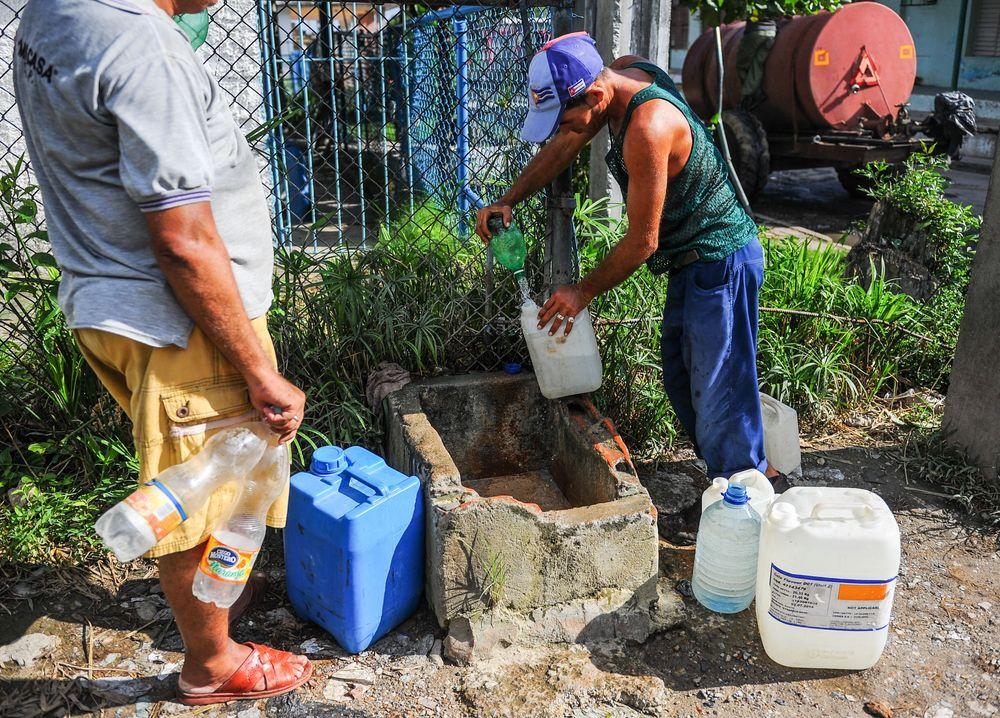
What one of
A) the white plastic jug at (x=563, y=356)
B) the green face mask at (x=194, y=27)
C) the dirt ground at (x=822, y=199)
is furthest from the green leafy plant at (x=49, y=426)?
the dirt ground at (x=822, y=199)

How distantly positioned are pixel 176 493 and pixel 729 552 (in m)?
1.70

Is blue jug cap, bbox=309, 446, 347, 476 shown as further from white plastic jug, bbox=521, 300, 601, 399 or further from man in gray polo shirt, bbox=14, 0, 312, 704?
white plastic jug, bbox=521, 300, 601, 399

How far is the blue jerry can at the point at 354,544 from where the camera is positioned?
8.26 ft

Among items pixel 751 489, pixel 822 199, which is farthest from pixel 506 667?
pixel 822 199

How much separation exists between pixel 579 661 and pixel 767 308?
7.25 ft

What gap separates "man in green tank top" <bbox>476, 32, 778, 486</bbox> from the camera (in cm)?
270

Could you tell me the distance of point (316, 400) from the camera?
3400 mm

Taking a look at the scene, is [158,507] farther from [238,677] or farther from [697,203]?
[697,203]

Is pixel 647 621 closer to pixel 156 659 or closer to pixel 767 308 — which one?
pixel 156 659

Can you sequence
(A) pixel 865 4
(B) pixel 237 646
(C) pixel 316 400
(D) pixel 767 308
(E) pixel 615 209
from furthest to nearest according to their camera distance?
1. (A) pixel 865 4
2. (E) pixel 615 209
3. (D) pixel 767 308
4. (C) pixel 316 400
5. (B) pixel 237 646

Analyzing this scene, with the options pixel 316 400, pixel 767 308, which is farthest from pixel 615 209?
pixel 316 400

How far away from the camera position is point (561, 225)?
3.30m

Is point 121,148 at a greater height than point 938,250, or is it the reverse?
point 121,148

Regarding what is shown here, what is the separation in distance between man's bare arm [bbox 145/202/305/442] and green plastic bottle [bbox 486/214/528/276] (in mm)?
1260
